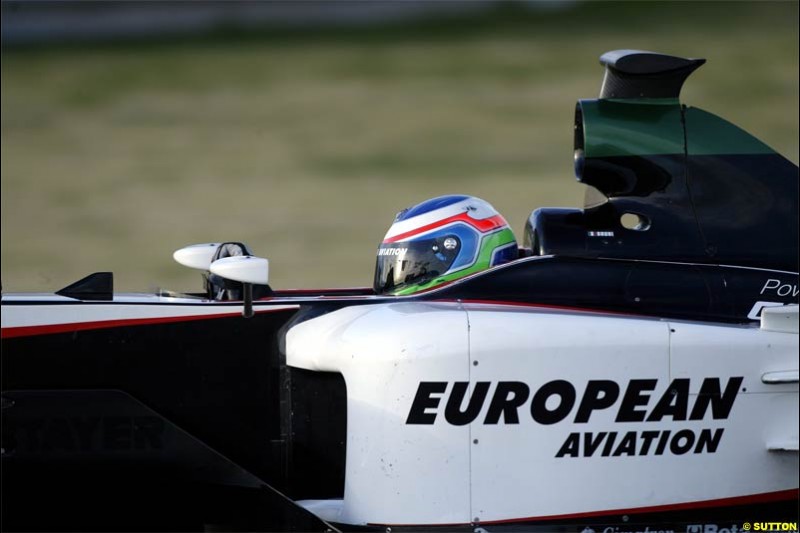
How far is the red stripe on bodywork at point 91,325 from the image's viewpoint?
12.7 ft

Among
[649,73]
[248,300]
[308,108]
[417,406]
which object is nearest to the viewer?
[417,406]

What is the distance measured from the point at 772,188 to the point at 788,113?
12.9 meters

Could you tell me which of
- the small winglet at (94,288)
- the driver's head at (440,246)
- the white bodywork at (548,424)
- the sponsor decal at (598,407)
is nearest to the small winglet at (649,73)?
the driver's head at (440,246)

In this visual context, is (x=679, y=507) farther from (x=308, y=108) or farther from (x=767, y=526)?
(x=308, y=108)

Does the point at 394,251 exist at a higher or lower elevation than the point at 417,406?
higher

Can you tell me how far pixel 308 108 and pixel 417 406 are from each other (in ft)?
45.4

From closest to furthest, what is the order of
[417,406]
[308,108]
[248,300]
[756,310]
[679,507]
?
[417,406] < [679,507] < [248,300] < [756,310] < [308,108]

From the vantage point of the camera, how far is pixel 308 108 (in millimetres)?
17109

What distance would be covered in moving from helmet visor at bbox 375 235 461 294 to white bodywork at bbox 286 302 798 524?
0.42 metres

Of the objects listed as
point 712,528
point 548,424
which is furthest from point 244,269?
point 712,528

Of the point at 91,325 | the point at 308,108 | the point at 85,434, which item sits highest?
the point at 308,108

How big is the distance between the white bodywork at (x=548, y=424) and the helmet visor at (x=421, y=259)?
1.39ft

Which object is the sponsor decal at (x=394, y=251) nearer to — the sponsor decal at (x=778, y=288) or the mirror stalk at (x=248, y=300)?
the mirror stalk at (x=248, y=300)

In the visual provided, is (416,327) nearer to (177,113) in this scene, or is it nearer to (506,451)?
(506,451)
